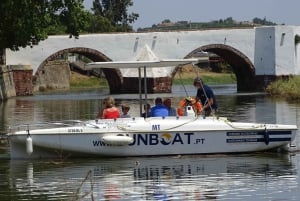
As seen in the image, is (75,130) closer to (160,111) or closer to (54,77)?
(160,111)

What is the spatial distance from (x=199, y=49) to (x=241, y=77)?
20.6ft

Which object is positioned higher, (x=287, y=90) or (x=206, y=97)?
(x=206, y=97)

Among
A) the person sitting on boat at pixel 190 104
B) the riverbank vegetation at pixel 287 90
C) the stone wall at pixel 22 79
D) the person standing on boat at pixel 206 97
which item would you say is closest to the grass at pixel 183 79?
the stone wall at pixel 22 79

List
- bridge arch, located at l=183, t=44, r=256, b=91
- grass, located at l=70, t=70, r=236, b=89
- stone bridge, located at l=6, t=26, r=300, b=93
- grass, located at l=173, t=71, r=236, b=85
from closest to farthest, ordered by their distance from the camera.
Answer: stone bridge, located at l=6, t=26, r=300, b=93 → bridge arch, located at l=183, t=44, r=256, b=91 → grass, located at l=70, t=70, r=236, b=89 → grass, located at l=173, t=71, r=236, b=85

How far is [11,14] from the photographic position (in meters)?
41.8

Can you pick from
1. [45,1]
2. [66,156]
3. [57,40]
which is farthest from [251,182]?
[57,40]

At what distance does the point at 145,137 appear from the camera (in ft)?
61.3

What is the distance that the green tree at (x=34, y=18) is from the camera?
4094 cm

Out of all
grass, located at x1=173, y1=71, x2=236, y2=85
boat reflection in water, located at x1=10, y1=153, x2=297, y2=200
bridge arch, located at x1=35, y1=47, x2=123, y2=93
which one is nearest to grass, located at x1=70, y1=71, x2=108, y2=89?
grass, located at x1=173, y1=71, x2=236, y2=85

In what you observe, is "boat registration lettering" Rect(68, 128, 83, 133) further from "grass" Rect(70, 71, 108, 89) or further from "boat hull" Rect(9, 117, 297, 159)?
"grass" Rect(70, 71, 108, 89)

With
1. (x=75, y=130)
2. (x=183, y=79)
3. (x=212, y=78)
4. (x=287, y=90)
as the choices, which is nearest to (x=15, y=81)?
(x=287, y=90)

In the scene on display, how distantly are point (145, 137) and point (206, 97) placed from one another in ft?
6.71

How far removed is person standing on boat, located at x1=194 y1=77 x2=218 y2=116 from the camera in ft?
65.5

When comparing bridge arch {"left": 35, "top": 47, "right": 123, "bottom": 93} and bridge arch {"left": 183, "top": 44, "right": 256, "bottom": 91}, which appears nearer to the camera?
bridge arch {"left": 35, "top": 47, "right": 123, "bottom": 93}
